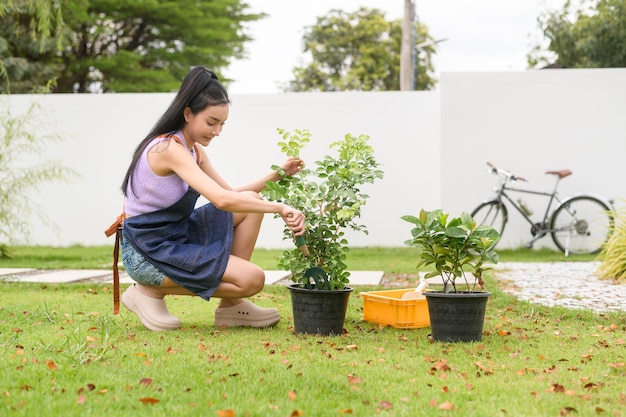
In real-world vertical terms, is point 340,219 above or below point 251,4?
below

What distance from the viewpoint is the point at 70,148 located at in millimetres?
8625

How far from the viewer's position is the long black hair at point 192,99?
10.6ft

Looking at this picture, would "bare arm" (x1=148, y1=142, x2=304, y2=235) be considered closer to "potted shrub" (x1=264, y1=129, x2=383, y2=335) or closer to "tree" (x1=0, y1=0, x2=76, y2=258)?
"potted shrub" (x1=264, y1=129, x2=383, y2=335)

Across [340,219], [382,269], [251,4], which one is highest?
[251,4]

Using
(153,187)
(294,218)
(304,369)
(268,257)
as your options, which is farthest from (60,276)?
(304,369)

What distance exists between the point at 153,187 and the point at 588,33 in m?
15.3

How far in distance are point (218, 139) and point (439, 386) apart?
635 cm

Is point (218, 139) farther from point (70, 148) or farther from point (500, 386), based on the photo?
point (500, 386)

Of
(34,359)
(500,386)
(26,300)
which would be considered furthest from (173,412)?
(26,300)

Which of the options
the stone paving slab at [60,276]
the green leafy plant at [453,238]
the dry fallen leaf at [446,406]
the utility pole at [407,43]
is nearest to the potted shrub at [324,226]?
the green leafy plant at [453,238]

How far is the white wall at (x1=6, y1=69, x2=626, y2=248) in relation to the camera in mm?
7734

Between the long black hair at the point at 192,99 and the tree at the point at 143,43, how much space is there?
1414 centimetres

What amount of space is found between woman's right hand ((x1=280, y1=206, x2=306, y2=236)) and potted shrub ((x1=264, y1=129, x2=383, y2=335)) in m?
0.18

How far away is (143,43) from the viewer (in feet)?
66.8
